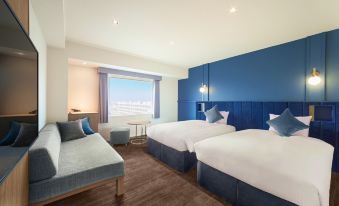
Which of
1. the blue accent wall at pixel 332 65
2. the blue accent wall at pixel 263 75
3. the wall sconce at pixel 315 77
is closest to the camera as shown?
the blue accent wall at pixel 332 65

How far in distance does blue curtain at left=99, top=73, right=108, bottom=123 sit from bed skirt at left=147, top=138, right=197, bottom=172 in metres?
2.09

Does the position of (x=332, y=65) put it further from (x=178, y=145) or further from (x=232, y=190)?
(x=178, y=145)

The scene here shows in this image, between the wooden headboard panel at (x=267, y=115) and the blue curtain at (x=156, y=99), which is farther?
the blue curtain at (x=156, y=99)

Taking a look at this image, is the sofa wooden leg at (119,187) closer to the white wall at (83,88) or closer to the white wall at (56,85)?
the white wall at (56,85)

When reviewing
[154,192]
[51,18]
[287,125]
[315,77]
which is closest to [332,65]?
[315,77]

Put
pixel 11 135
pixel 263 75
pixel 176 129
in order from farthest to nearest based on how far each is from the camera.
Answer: pixel 263 75 < pixel 176 129 < pixel 11 135

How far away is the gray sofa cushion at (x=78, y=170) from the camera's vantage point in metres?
1.56

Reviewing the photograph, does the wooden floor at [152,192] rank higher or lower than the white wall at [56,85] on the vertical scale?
lower

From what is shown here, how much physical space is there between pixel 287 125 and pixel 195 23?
104 inches

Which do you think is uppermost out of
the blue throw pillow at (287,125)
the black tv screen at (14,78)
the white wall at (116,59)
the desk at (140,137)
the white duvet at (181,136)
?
the white wall at (116,59)

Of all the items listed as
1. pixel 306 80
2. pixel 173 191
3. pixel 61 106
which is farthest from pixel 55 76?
pixel 306 80

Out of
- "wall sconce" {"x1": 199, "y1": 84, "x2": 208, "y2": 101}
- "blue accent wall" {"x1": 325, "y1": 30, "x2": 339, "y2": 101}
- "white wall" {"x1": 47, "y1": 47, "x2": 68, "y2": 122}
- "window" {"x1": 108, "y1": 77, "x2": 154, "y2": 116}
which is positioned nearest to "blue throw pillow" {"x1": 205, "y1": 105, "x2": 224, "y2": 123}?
"wall sconce" {"x1": 199, "y1": 84, "x2": 208, "y2": 101}

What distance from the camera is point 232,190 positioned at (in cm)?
184

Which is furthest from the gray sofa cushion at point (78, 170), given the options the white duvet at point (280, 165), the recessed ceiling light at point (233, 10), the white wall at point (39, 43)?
the recessed ceiling light at point (233, 10)
